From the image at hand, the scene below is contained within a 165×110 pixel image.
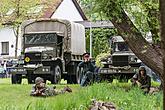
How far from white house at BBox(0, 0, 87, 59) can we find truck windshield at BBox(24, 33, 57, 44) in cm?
2975

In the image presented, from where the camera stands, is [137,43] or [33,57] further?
[33,57]

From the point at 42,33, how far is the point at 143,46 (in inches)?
375

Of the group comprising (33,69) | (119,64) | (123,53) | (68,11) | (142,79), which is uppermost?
(68,11)

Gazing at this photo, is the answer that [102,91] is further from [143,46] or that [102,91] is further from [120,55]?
[120,55]

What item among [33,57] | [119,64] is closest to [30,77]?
[33,57]

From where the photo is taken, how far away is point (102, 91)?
1136 cm

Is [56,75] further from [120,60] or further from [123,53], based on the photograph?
[123,53]

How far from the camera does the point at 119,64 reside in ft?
73.0

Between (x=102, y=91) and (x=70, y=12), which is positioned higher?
(x=70, y=12)

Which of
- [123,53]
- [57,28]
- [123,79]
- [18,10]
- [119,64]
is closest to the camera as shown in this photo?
[123,79]

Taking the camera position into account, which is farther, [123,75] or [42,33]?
[42,33]

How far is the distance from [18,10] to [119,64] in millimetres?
20416

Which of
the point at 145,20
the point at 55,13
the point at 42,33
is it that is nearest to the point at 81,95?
the point at 145,20

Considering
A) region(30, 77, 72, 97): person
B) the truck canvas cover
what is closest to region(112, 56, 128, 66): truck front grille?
the truck canvas cover
